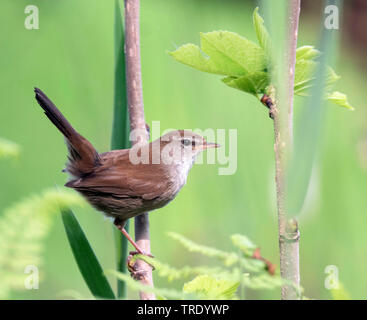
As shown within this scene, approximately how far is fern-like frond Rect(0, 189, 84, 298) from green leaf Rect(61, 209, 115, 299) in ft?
1.00

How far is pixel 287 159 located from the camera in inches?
18.6

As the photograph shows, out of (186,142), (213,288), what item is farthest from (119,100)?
(186,142)

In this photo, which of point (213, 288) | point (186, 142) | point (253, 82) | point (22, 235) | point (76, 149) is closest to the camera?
point (22, 235)

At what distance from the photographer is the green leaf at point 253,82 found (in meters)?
0.55

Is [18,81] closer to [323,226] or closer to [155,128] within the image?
[155,128]

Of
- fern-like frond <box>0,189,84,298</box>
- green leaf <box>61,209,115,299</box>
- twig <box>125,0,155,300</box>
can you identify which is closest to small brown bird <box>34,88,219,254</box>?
twig <box>125,0,155,300</box>

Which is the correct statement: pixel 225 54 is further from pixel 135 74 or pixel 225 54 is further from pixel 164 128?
pixel 164 128

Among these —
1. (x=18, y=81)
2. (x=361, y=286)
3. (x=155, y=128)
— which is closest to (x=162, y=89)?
(x=155, y=128)

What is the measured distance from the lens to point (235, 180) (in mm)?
775

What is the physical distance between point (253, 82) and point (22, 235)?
14.5 inches

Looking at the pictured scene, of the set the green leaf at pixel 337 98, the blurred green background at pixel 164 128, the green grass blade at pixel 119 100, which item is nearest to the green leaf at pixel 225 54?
the green leaf at pixel 337 98

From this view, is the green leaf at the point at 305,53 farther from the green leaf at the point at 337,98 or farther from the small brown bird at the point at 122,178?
the small brown bird at the point at 122,178

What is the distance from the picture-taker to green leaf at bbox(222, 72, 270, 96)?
0.55m

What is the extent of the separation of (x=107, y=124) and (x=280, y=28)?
1118mm
